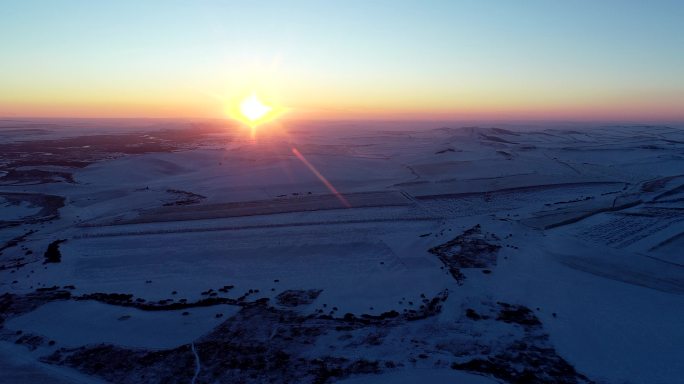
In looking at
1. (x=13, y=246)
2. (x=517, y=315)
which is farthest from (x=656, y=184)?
(x=13, y=246)

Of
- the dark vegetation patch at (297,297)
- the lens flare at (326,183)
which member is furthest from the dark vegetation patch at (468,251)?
the lens flare at (326,183)

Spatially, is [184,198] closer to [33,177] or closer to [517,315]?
[33,177]

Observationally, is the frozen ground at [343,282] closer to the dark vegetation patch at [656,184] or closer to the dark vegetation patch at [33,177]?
the dark vegetation patch at [656,184]

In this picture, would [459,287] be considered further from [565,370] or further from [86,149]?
[86,149]

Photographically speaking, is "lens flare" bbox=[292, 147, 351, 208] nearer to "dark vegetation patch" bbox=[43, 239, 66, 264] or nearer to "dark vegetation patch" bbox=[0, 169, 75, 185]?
"dark vegetation patch" bbox=[43, 239, 66, 264]

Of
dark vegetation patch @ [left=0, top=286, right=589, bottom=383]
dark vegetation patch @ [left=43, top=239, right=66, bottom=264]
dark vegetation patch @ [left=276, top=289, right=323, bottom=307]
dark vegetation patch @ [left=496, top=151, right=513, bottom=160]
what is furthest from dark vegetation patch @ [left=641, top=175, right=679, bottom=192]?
dark vegetation patch @ [left=43, top=239, right=66, bottom=264]
